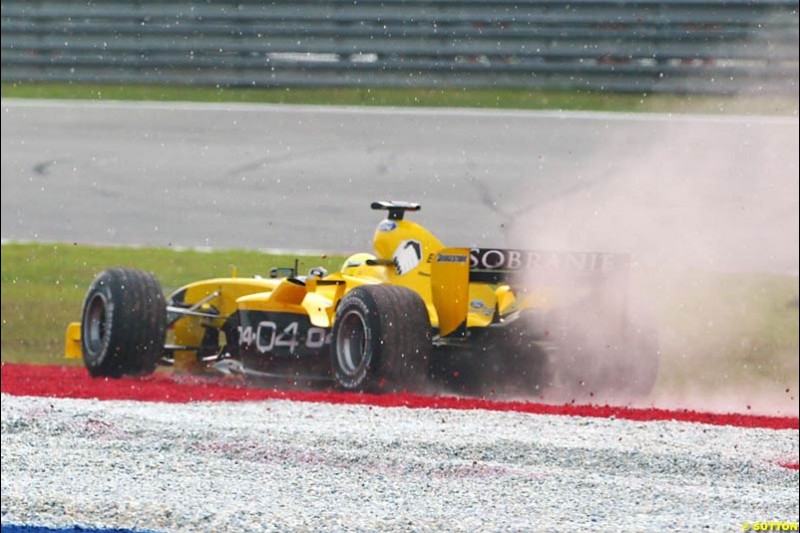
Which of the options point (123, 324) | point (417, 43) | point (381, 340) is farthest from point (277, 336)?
point (417, 43)

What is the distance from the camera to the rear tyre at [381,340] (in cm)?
768

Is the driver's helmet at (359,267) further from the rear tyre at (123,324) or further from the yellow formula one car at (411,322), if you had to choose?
the rear tyre at (123,324)

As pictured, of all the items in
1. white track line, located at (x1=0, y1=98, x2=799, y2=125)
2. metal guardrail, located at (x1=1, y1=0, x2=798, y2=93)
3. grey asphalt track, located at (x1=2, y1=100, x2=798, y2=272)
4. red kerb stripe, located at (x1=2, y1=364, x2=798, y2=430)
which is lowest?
red kerb stripe, located at (x1=2, y1=364, x2=798, y2=430)

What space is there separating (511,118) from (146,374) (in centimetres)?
726

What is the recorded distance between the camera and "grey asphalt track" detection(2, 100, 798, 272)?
39.5ft

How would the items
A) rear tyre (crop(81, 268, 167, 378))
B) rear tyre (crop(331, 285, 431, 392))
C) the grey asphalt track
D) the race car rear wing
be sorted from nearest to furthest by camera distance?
rear tyre (crop(331, 285, 431, 392))
the race car rear wing
rear tyre (crop(81, 268, 167, 378))
the grey asphalt track

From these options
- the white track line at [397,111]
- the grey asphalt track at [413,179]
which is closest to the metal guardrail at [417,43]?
the white track line at [397,111]

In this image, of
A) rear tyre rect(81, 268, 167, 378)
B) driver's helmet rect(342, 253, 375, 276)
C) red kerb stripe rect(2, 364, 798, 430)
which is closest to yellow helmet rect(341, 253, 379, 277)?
driver's helmet rect(342, 253, 375, 276)

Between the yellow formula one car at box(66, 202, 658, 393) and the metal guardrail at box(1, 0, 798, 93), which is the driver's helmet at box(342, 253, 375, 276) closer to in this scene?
the yellow formula one car at box(66, 202, 658, 393)

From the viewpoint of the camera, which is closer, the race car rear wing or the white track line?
the race car rear wing

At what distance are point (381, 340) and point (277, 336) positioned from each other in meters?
1.01

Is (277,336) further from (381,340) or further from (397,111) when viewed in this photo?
(397,111)

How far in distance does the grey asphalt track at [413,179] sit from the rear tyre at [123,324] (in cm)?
320

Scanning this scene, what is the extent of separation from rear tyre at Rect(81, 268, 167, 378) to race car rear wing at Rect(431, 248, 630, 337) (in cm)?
145
